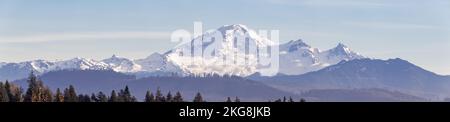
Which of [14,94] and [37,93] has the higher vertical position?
[37,93]

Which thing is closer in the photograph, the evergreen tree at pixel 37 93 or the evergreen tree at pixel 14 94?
the evergreen tree at pixel 14 94

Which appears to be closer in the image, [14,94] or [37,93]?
[14,94]

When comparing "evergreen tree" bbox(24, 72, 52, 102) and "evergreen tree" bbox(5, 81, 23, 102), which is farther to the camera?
"evergreen tree" bbox(24, 72, 52, 102)
